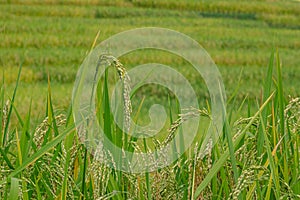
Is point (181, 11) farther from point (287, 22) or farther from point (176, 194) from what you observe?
point (176, 194)

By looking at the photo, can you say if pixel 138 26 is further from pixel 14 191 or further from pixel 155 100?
pixel 14 191

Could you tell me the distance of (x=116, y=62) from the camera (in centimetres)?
84

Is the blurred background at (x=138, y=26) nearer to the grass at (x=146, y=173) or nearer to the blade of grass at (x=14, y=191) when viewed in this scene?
the grass at (x=146, y=173)

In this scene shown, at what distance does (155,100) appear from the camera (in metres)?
8.09

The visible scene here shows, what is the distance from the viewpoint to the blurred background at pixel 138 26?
8820 millimetres

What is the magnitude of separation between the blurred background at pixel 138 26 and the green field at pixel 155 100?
0.02m

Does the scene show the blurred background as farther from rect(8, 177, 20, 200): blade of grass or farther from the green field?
rect(8, 177, 20, 200): blade of grass

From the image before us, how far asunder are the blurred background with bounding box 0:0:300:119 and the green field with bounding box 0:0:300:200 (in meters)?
0.02

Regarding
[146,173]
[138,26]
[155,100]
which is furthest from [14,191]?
[138,26]

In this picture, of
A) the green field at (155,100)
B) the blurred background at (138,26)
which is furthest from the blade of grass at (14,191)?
the blurred background at (138,26)

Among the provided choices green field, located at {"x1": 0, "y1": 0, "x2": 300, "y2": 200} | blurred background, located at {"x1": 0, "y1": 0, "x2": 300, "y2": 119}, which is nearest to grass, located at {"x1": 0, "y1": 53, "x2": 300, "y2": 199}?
green field, located at {"x1": 0, "y1": 0, "x2": 300, "y2": 200}

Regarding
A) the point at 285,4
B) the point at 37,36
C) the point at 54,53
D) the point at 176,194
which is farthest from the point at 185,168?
the point at 285,4

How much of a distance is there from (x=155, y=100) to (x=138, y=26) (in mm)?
5763

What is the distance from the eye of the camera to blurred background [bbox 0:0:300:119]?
28.9 feet
